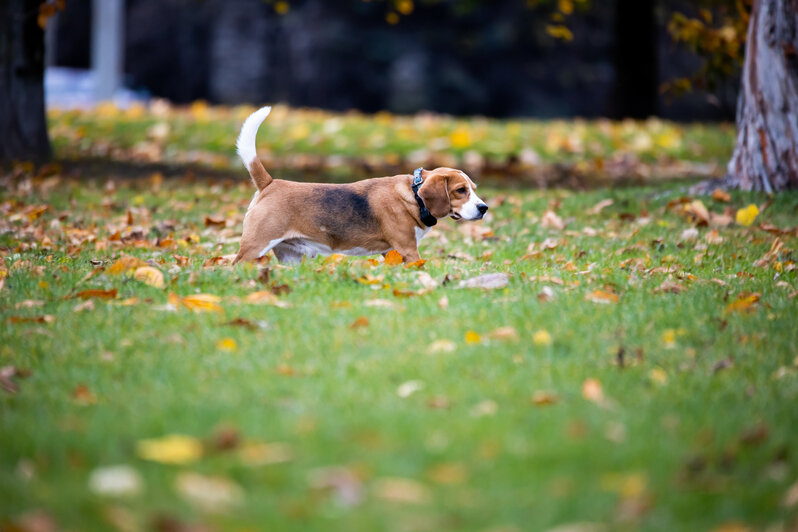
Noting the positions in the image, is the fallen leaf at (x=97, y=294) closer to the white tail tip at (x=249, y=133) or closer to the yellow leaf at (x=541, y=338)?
the white tail tip at (x=249, y=133)

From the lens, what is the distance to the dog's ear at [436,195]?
598cm

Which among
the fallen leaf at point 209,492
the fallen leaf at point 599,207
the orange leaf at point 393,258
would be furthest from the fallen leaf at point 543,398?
the fallen leaf at point 599,207

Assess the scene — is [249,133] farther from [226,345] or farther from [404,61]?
[404,61]

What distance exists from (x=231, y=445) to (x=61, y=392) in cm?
96

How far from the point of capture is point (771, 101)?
8.48 meters

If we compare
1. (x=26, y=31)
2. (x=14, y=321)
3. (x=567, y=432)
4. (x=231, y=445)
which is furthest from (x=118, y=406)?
(x=26, y=31)

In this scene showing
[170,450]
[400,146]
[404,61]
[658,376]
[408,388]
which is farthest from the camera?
[404,61]

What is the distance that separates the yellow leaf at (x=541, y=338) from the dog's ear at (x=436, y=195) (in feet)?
6.36

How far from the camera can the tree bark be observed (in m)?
11.0

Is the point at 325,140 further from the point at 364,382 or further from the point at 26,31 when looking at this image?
the point at 364,382

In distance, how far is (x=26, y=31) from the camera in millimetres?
11203

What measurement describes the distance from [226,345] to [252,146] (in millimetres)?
2048

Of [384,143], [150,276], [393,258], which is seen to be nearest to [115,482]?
[150,276]

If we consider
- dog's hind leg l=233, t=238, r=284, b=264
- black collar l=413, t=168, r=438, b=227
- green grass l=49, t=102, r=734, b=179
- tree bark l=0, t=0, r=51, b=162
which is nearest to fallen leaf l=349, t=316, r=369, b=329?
dog's hind leg l=233, t=238, r=284, b=264
